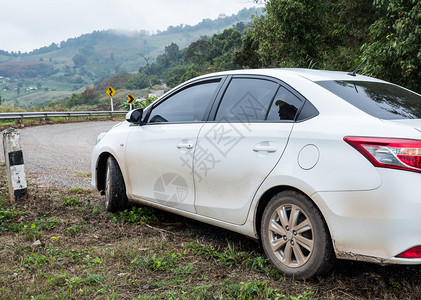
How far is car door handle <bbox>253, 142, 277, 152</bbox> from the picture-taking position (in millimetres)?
3013

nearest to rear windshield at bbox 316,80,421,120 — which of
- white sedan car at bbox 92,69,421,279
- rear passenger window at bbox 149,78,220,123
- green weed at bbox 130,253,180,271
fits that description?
white sedan car at bbox 92,69,421,279

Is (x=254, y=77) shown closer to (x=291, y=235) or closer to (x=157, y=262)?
(x=291, y=235)

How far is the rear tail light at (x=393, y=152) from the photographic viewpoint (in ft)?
7.84

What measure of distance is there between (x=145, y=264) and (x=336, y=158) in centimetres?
183

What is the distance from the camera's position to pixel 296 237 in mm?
2875

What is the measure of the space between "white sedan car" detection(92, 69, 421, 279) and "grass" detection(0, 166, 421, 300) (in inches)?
10.7

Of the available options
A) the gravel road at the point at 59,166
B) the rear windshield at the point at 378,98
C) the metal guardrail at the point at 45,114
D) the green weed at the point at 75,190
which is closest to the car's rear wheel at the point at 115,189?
the green weed at the point at 75,190

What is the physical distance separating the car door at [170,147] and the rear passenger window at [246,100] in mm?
211

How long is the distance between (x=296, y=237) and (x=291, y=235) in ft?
0.16

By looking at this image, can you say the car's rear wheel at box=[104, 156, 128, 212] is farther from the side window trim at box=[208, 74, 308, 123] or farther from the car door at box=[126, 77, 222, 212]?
the side window trim at box=[208, 74, 308, 123]

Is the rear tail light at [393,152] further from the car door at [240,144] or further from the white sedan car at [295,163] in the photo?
the car door at [240,144]

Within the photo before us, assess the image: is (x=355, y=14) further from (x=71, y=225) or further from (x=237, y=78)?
(x=71, y=225)

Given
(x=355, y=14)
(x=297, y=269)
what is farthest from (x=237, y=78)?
(x=355, y=14)

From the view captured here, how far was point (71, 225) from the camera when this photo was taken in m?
4.51
